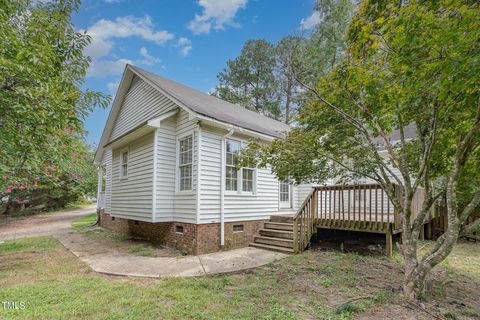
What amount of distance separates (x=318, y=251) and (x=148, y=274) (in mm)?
4458

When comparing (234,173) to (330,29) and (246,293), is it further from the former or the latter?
(330,29)

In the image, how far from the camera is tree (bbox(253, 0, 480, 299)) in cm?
264

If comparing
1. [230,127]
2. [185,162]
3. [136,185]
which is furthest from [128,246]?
[230,127]

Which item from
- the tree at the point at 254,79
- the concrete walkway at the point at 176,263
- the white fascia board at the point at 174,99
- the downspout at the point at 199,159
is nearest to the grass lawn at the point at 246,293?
the concrete walkway at the point at 176,263

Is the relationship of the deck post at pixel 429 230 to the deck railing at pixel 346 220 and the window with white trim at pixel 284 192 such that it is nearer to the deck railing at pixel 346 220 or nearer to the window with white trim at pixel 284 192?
the deck railing at pixel 346 220

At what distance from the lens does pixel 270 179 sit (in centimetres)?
893

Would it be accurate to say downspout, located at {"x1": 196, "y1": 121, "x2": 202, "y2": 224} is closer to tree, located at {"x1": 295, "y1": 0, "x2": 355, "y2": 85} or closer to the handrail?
the handrail

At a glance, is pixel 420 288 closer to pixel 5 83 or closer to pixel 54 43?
pixel 5 83

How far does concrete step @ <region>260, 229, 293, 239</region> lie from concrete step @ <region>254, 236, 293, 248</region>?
0.69ft

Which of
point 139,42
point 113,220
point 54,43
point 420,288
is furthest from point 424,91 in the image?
point 139,42

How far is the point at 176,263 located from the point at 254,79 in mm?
21983

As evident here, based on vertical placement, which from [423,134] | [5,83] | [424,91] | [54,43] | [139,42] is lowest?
[423,134]

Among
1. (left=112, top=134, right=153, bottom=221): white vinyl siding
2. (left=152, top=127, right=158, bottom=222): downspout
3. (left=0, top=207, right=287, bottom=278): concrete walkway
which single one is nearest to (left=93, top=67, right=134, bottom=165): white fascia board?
(left=112, top=134, right=153, bottom=221): white vinyl siding

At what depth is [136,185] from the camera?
8414mm
